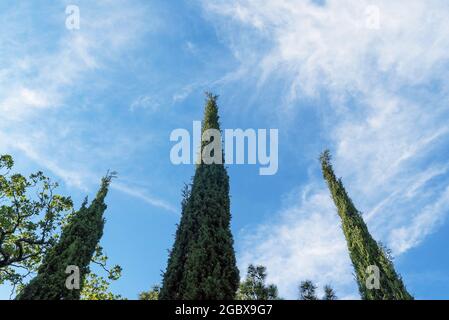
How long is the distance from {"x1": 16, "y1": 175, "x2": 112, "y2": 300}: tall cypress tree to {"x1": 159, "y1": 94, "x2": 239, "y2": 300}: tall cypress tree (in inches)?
205

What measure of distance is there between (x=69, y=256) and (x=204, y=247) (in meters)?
7.46

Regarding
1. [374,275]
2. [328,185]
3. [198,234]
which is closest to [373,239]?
[374,275]

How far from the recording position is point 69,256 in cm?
1530

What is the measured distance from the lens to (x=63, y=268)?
48.4ft

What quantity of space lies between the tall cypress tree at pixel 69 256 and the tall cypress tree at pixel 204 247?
5.21 m

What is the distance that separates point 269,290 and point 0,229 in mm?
18808

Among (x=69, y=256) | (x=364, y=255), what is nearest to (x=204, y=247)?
(x=69, y=256)

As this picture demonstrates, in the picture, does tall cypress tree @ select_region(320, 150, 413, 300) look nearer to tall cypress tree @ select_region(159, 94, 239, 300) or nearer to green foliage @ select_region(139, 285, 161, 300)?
tall cypress tree @ select_region(159, 94, 239, 300)

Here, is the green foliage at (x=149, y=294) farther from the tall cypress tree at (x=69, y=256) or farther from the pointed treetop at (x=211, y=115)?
the pointed treetop at (x=211, y=115)

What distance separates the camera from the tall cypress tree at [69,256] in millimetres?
13812

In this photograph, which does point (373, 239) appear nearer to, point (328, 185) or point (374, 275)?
point (374, 275)

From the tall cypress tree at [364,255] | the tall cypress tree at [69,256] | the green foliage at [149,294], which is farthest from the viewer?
the green foliage at [149,294]

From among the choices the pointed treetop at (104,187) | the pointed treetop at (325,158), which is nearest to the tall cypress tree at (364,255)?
the pointed treetop at (325,158)
